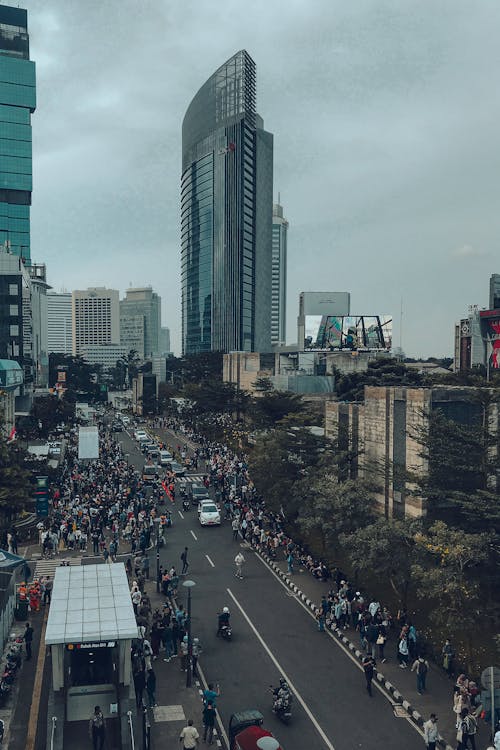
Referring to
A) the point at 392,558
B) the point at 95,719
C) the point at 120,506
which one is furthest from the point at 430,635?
the point at 120,506

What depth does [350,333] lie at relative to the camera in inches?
3553

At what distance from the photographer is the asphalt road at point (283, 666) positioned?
1953 cm

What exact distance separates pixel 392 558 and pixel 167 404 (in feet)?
323

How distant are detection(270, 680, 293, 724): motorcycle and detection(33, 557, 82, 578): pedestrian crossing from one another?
1774 cm

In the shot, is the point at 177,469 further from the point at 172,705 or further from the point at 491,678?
the point at 491,678

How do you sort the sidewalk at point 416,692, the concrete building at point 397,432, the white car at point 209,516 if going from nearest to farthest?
1. the sidewalk at point 416,692
2. the concrete building at point 397,432
3. the white car at point 209,516

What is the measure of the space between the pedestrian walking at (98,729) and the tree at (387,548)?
39.7 ft

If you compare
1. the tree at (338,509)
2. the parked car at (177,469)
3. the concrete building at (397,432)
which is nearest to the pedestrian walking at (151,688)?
the tree at (338,509)

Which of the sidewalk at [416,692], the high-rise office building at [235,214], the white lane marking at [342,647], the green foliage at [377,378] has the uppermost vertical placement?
the high-rise office building at [235,214]

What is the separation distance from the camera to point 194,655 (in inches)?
944

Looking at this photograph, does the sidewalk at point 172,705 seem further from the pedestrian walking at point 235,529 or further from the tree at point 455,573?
the pedestrian walking at point 235,529

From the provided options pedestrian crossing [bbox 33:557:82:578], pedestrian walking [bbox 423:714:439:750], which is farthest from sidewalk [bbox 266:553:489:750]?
pedestrian crossing [bbox 33:557:82:578]

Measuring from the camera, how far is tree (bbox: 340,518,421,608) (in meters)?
26.5

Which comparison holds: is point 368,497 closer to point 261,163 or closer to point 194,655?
point 194,655
